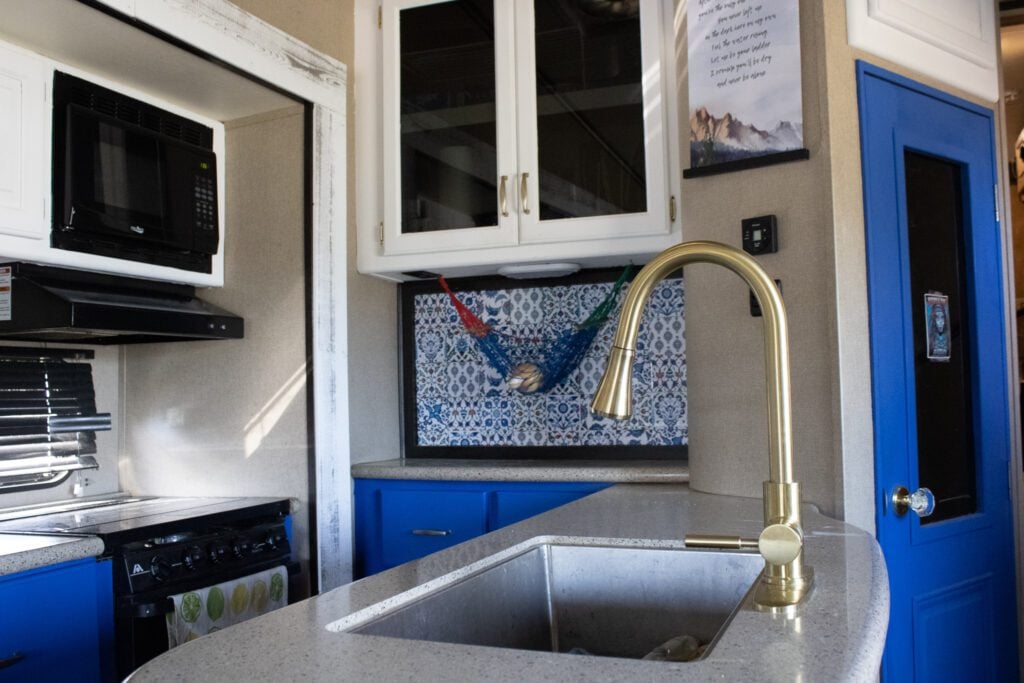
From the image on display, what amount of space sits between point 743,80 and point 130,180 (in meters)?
1.63

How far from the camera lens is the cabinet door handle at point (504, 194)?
2.89 m

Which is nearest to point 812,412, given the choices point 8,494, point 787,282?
point 787,282

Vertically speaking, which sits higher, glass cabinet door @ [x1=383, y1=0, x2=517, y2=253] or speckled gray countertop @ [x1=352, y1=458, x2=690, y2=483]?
glass cabinet door @ [x1=383, y1=0, x2=517, y2=253]

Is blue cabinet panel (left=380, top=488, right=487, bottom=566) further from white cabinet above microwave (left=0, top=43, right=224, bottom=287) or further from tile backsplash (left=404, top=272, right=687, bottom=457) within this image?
white cabinet above microwave (left=0, top=43, right=224, bottom=287)

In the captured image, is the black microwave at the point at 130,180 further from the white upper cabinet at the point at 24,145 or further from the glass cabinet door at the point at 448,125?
the glass cabinet door at the point at 448,125

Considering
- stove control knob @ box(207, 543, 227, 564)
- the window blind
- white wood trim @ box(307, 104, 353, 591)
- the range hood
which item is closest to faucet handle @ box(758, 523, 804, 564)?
stove control knob @ box(207, 543, 227, 564)

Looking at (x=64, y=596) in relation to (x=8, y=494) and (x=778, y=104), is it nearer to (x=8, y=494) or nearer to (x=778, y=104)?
(x=8, y=494)

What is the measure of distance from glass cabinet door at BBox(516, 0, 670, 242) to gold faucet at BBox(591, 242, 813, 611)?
1.60 m

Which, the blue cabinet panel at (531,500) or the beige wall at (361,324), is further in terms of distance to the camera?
the beige wall at (361,324)

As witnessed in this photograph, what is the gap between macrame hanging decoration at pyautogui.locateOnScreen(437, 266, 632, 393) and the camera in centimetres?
309

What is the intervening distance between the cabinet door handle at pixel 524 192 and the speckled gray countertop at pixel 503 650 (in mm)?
1663

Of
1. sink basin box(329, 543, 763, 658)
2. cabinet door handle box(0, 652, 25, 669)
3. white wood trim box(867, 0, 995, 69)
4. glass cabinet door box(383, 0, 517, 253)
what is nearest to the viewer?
sink basin box(329, 543, 763, 658)

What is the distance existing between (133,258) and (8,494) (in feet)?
2.50

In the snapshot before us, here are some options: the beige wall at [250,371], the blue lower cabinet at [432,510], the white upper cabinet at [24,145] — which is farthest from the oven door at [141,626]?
the white upper cabinet at [24,145]
